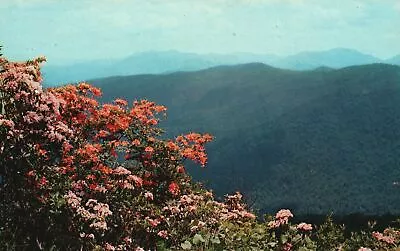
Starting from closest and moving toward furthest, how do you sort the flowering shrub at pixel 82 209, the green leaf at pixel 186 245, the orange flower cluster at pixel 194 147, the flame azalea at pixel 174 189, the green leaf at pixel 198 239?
1. the green leaf at pixel 186 245
2. the green leaf at pixel 198 239
3. the flowering shrub at pixel 82 209
4. the flame azalea at pixel 174 189
5. the orange flower cluster at pixel 194 147

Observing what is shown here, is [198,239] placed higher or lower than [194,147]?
lower

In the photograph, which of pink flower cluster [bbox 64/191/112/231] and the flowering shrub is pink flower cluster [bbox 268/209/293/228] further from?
pink flower cluster [bbox 64/191/112/231]

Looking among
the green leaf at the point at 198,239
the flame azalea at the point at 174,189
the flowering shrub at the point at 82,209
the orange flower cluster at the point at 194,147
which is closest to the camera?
the green leaf at the point at 198,239

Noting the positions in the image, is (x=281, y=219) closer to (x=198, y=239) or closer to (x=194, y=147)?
(x=198, y=239)

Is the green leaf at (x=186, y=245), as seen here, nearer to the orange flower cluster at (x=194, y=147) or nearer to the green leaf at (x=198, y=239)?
the green leaf at (x=198, y=239)

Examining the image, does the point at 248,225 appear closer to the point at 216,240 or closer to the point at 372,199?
the point at 216,240

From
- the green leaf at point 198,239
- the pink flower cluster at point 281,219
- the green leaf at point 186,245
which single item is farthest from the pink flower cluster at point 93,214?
the pink flower cluster at point 281,219

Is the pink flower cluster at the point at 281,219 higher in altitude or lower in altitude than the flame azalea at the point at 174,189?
higher

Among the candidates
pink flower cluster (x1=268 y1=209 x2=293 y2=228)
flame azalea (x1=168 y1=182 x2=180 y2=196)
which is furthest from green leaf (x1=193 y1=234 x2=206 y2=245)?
flame azalea (x1=168 y1=182 x2=180 y2=196)

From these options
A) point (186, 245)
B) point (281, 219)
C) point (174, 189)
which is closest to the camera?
point (186, 245)

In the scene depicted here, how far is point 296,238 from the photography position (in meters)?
10.5

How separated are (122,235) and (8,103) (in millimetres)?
3906

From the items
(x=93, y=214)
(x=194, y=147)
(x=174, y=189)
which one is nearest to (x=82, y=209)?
(x=93, y=214)

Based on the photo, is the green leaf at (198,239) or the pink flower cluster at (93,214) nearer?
the green leaf at (198,239)
